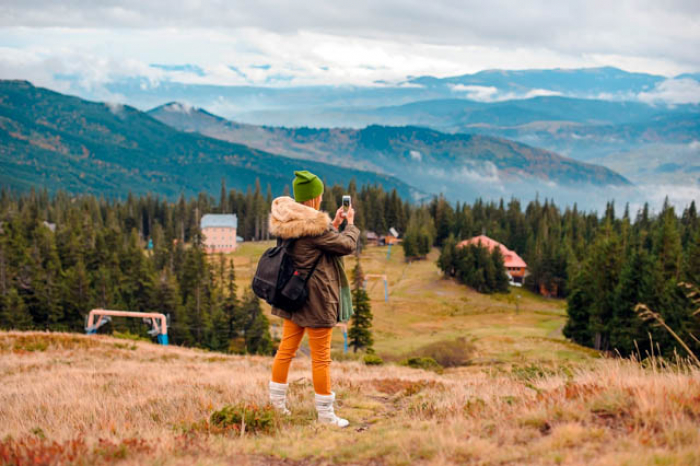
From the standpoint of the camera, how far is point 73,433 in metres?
7.00

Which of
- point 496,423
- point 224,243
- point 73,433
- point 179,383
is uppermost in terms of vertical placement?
point 496,423

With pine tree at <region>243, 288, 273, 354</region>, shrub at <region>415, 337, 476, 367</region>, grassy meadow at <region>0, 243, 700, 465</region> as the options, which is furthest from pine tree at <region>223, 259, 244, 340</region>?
grassy meadow at <region>0, 243, 700, 465</region>

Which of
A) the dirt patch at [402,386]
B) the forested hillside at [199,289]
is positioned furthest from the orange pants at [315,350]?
the forested hillside at [199,289]

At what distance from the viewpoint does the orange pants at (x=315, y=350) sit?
8109 millimetres

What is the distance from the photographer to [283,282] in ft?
25.5

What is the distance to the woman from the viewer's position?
25.5 ft

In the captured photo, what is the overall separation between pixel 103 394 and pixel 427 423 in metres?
6.49

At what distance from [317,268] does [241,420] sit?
2346 mm

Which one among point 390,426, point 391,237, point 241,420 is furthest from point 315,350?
point 391,237

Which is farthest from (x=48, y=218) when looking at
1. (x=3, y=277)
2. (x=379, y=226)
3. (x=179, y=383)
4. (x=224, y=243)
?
(x=179, y=383)

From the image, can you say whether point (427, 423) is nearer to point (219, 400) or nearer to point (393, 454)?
point (393, 454)

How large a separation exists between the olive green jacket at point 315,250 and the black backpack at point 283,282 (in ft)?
0.30

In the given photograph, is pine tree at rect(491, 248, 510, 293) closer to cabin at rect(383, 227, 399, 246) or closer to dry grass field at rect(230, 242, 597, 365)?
dry grass field at rect(230, 242, 597, 365)

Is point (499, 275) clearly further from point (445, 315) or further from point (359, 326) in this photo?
point (359, 326)
